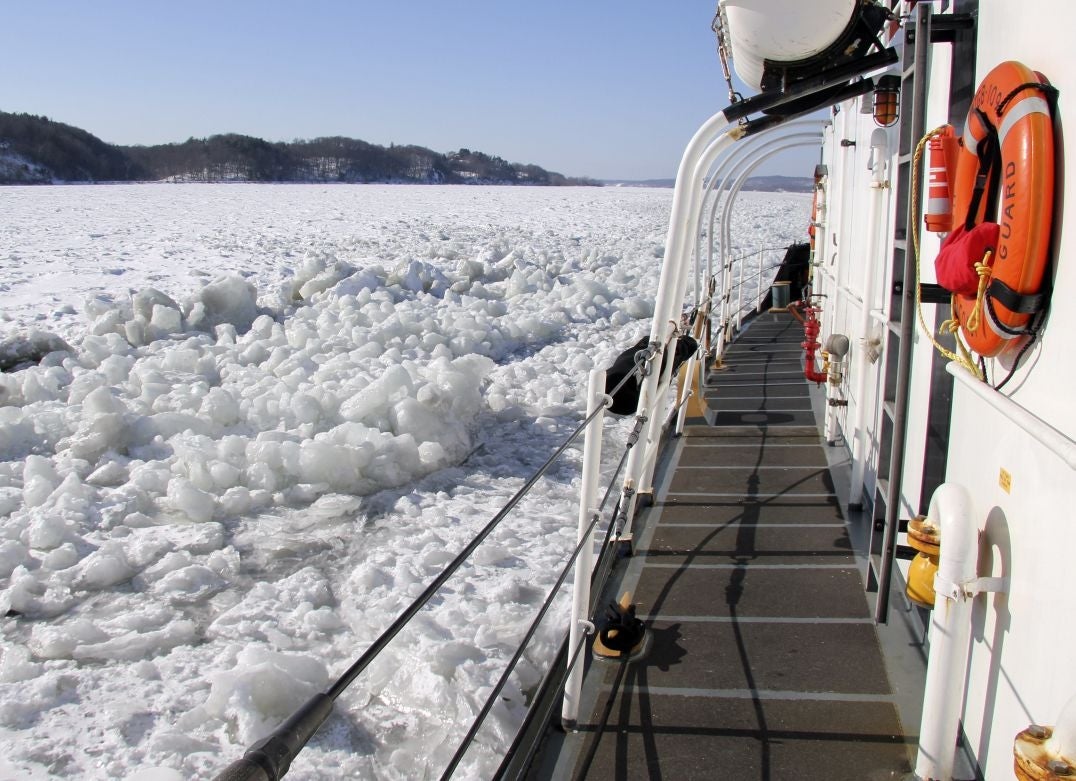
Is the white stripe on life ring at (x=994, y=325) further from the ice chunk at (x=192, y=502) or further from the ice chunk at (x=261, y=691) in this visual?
the ice chunk at (x=192, y=502)

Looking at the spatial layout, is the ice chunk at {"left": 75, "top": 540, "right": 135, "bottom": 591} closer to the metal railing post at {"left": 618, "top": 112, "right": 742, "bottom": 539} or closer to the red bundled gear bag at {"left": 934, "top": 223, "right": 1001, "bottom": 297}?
the metal railing post at {"left": 618, "top": 112, "right": 742, "bottom": 539}

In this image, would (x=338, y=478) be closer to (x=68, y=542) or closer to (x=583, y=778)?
(x=68, y=542)

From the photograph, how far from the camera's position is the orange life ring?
161 centimetres

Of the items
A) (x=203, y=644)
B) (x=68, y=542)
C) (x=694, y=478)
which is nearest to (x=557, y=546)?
(x=694, y=478)

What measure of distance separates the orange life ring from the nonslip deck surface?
1.29m

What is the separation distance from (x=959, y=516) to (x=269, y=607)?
135 inches

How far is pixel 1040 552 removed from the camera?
169 centimetres

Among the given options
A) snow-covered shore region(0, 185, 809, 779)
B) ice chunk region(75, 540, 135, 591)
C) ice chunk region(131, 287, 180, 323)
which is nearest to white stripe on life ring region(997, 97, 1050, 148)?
snow-covered shore region(0, 185, 809, 779)

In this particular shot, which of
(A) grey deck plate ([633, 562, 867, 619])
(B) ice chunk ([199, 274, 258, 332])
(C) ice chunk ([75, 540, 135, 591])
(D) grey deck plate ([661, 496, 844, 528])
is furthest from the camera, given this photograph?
(B) ice chunk ([199, 274, 258, 332])

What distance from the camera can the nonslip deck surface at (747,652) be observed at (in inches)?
94.1

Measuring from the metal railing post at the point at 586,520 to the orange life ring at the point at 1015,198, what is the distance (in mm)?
1002

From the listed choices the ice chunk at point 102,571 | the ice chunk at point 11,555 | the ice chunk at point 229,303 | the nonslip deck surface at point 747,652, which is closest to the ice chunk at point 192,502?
the ice chunk at point 102,571

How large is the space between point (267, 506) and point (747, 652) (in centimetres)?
367

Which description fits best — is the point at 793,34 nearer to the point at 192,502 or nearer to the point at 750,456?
the point at 750,456
